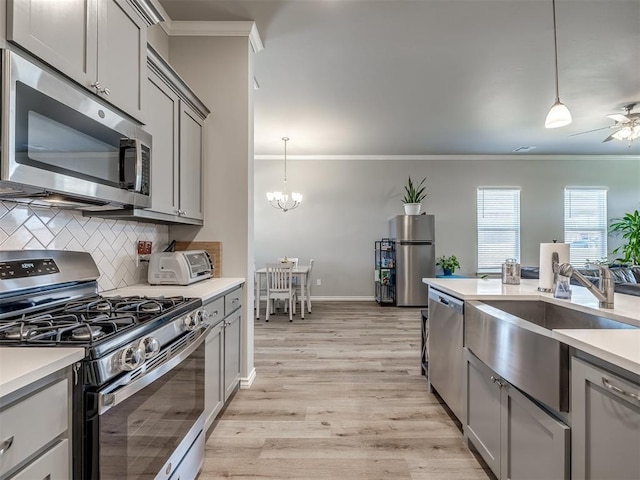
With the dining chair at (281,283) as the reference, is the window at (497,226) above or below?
above

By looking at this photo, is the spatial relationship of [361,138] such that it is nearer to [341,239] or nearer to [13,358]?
[341,239]

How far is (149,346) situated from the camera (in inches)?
45.9

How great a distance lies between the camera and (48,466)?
814 millimetres

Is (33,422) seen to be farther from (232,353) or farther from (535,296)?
(535,296)

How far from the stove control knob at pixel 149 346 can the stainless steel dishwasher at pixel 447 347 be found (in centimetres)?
160

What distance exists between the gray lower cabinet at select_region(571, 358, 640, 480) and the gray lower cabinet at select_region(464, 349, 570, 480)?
7 centimetres

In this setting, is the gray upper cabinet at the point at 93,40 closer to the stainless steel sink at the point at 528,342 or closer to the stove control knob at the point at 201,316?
the stove control knob at the point at 201,316

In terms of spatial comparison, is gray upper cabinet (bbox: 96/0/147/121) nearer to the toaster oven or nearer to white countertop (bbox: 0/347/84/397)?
the toaster oven

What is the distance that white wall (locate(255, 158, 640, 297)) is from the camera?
21.5ft


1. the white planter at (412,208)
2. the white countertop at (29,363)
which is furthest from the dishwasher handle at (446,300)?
the white planter at (412,208)

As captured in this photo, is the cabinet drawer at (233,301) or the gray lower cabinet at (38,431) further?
the cabinet drawer at (233,301)

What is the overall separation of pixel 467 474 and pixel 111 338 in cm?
179

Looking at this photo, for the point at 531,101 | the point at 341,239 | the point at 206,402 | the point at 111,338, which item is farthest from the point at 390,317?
the point at 111,338

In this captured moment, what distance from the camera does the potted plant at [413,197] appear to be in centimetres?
605
